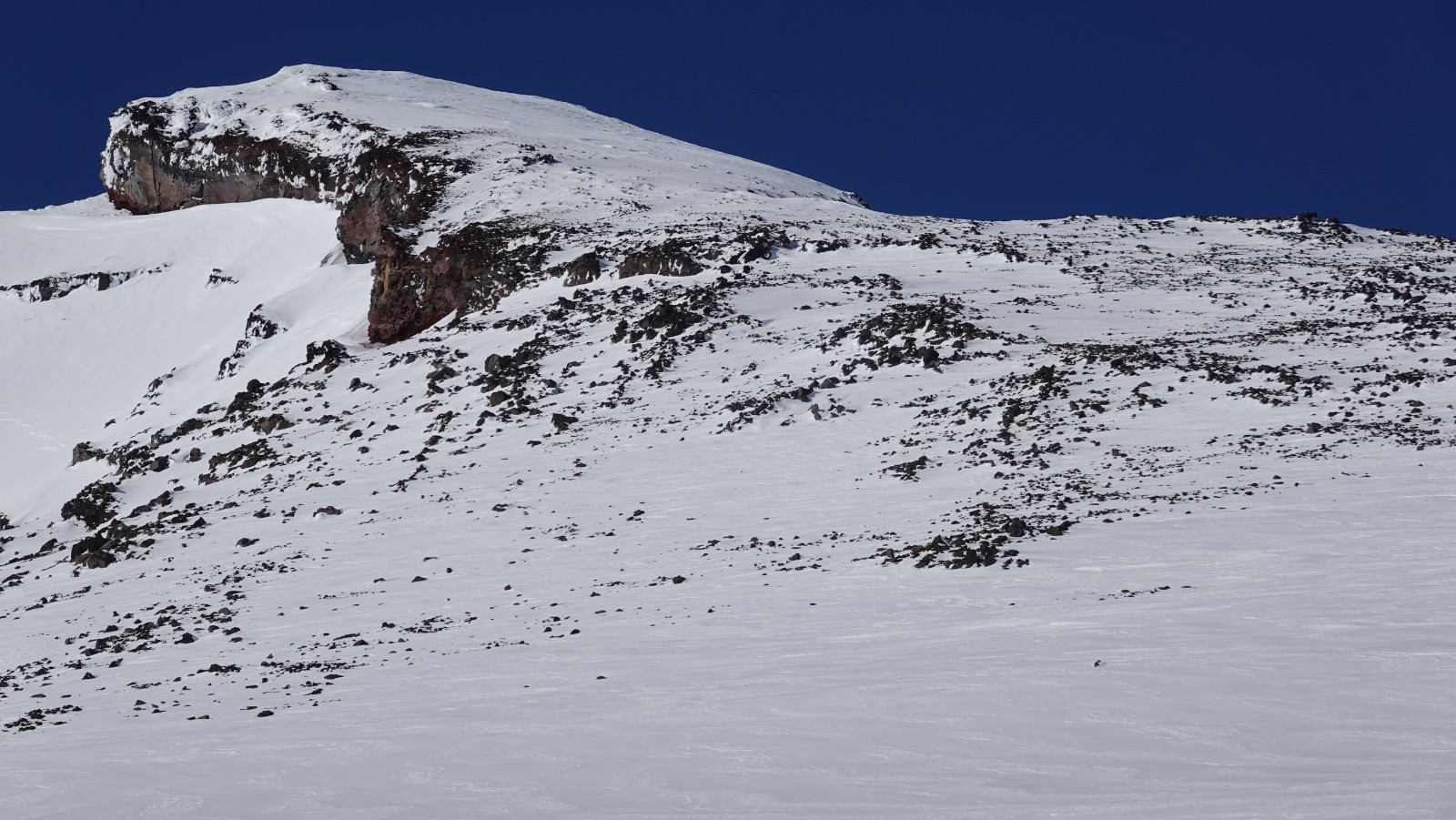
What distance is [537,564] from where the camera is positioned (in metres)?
19.4

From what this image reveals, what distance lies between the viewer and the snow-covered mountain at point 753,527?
27.5 feet

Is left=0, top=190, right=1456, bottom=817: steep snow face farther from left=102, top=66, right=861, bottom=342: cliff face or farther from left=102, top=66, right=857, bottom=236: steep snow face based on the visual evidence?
left=102, top=66, right=857, bottom=236: steep snow face

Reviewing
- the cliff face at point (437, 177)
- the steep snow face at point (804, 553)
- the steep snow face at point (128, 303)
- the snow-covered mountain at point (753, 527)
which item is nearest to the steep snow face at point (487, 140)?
the cliff face at point (437, 177)

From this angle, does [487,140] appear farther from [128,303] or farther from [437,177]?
[128,303]

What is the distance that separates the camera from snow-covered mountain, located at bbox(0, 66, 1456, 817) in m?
8.38

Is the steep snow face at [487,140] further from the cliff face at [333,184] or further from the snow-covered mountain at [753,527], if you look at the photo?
the snow-covered mountain at [753,527]

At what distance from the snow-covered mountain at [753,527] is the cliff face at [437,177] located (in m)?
0.45

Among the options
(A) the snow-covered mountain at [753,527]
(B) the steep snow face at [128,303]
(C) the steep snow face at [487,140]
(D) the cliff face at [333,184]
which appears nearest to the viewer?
(A) the snow-covered mountain at [753,527]

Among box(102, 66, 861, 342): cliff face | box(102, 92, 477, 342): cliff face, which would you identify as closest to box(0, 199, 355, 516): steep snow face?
box(102, 92, 477, 342): cliff face

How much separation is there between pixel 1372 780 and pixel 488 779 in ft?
18.3

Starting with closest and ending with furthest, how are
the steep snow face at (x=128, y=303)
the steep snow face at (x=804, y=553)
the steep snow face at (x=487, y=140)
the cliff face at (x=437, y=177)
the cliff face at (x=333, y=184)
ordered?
the steep snow face at (x=804, y=553) < the cliff face at (x=437, y=177) < the cliff face at (x=333, y=184) < the steep snow face at (x=128, y=303) < the steep snow face at (x=487, y=140)

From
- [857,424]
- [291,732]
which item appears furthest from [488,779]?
[857,424]

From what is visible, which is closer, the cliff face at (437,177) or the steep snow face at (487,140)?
the cliff face at (437,177)

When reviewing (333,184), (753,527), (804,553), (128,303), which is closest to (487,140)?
(333,184)
